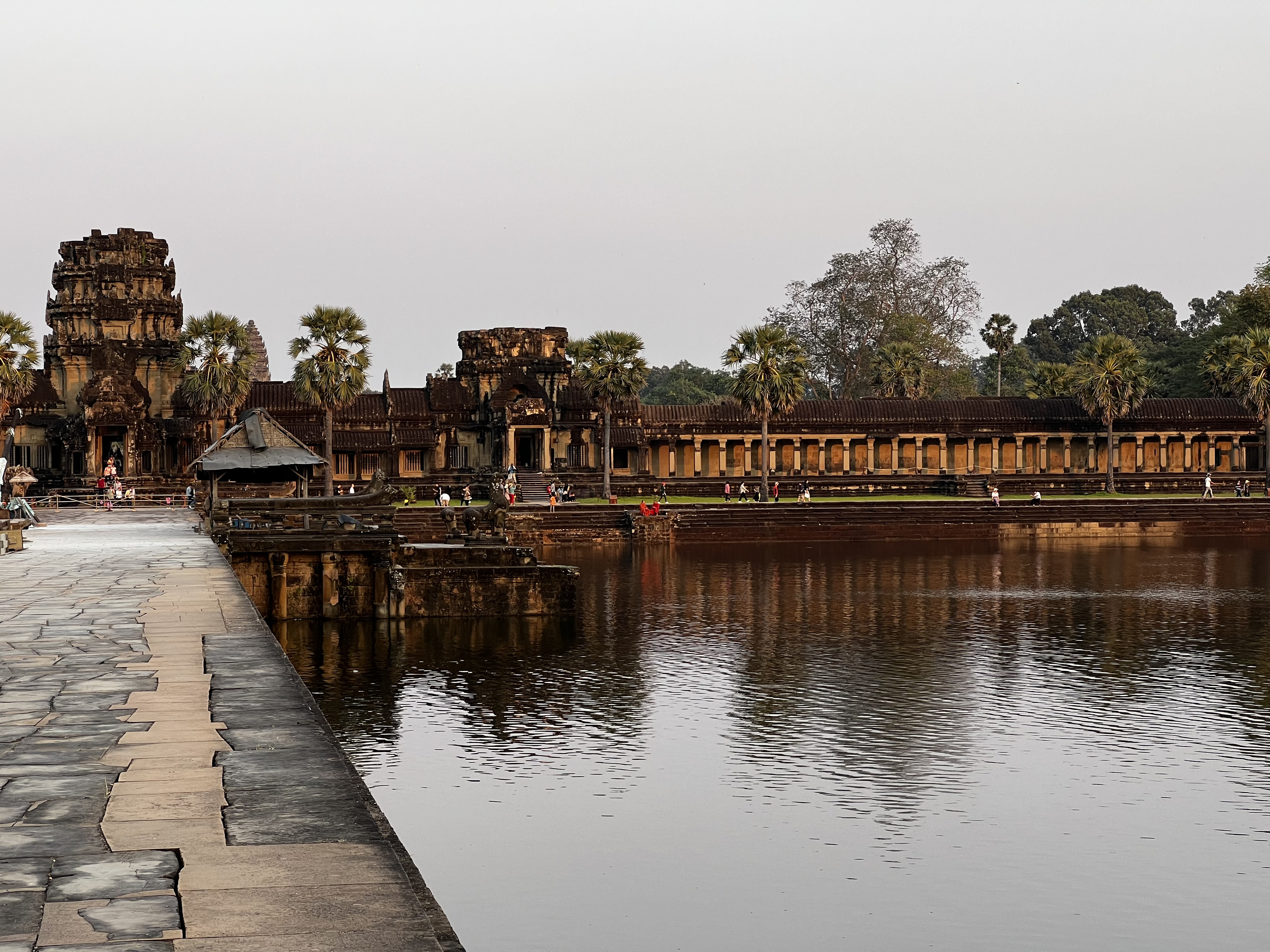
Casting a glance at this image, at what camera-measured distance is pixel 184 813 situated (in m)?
8.80

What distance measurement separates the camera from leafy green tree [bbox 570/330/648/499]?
74000 millimetres

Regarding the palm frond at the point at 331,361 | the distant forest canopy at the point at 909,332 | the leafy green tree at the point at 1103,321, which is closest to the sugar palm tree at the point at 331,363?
the palm frond at the point at 331,361

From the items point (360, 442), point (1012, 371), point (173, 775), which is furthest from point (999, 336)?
point (173, 775)

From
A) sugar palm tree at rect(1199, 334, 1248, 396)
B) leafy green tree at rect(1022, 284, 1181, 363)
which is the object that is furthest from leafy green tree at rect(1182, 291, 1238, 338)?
sugar palm tree at rect(1199, 334, 1248, 396)

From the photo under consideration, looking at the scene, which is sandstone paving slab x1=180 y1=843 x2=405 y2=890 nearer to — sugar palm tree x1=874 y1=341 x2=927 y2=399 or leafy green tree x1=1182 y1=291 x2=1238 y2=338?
sugar palm tree x1=874 y1=341 x2=927 y2=399

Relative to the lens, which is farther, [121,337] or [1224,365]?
[1224,365]

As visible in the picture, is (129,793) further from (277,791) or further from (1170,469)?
(1170,469)

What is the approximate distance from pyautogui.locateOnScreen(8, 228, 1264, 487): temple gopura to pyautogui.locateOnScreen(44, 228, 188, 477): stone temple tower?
0.09 m

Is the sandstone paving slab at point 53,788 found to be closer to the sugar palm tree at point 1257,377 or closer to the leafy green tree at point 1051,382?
the sugar palm tree at point 1257,377

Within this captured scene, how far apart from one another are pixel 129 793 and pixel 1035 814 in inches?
436

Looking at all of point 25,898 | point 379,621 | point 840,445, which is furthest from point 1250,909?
point 840,445

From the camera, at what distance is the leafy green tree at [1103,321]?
15088 cm

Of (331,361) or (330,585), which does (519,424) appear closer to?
(331,361)

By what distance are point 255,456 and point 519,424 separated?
36177 mm
